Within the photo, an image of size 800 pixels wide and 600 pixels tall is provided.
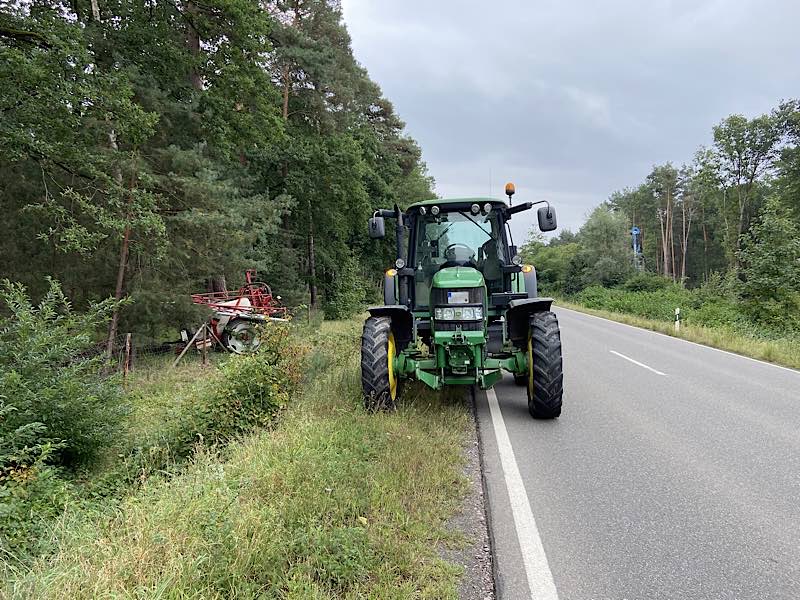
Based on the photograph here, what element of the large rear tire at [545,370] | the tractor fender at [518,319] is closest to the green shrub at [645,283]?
the tractor fender at [518,319]

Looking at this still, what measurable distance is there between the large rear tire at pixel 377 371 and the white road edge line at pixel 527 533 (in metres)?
1.34

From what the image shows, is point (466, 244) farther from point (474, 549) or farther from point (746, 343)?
point (746, 343)

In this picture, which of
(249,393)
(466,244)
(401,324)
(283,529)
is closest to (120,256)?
(249,393)

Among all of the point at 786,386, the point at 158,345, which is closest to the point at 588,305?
the point at 786,386

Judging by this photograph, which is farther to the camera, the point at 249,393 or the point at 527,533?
the point at 249,393

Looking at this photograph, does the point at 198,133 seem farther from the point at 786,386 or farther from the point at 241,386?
the point at 786,386

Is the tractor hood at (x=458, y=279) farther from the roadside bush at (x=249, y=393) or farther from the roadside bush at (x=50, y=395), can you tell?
the roadside bush at (x=50, y=395)

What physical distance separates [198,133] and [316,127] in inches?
365

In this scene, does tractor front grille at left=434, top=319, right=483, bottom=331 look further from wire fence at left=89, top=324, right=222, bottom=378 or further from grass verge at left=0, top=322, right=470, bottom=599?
wire fence at left=89, top=324, right=222, bottom=378

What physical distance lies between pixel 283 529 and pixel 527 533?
1598 mm

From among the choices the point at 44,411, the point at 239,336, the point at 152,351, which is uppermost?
the point at 44,411

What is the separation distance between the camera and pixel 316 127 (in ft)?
70.7

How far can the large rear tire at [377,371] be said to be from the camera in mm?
5270

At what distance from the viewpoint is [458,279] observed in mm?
5500
